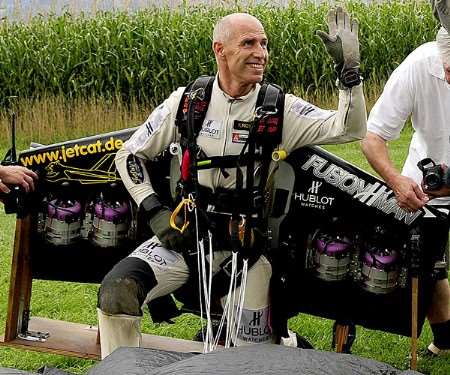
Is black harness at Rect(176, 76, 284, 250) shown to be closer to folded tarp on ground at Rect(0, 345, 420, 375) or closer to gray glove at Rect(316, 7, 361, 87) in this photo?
gray glove at Rect(316, 7, 361, 87)

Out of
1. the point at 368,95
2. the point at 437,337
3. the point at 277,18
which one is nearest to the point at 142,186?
the point at 437,337

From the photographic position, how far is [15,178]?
3.98 m

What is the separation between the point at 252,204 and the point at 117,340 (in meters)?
0.83

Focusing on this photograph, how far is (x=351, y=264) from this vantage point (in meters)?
3.89

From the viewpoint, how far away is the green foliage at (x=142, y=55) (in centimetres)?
1128

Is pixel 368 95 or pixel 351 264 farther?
pixel 368 95

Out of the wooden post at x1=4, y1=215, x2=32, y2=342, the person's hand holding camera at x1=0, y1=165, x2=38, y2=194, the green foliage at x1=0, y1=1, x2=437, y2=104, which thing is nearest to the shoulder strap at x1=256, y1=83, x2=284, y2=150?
the person's hand holding camera at x1=0, y1=165, x2=38, y2=194

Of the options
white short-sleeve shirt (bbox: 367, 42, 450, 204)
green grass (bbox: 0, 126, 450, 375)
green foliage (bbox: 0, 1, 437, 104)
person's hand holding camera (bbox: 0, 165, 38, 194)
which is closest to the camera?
white short-sleeve shirt (bbox: 367, 42, 450, 204)

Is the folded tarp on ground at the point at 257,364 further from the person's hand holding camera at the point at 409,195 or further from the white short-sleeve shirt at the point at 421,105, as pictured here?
the white short-sleeve shirt at the point at 421,105

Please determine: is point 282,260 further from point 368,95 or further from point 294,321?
point 368,95

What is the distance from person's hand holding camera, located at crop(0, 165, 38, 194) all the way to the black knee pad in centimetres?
67

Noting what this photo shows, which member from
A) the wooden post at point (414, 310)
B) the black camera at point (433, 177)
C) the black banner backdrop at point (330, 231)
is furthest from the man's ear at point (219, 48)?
the wooden post at point (414, 310)

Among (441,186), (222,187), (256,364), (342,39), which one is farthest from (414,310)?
(256,364)

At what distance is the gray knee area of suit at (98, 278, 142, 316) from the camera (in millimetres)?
3650
